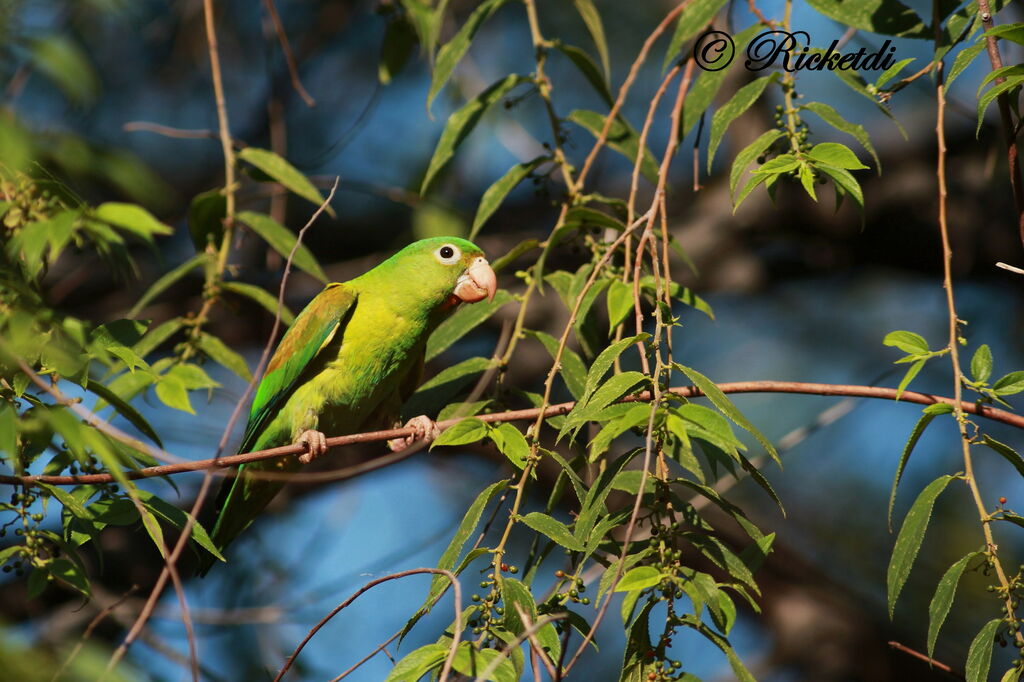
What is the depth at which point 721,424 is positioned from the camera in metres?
1.58

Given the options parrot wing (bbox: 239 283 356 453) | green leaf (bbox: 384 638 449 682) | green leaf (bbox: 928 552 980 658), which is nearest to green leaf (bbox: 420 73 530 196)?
parrot wing (bbox: 239 283 356 453)

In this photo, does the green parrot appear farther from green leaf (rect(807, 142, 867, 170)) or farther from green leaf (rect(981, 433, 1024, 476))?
green leaf (rect(981, 433, 1024, 476))

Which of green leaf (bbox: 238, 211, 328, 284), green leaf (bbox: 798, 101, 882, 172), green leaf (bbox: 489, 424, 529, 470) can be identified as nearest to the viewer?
green leaf (bbox: 489, 424, 529, 470)

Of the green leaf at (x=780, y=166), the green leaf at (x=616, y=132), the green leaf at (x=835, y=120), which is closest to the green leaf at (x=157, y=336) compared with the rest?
the green leaf at (x=616, y=132)

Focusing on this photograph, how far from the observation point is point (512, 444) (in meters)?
1.95

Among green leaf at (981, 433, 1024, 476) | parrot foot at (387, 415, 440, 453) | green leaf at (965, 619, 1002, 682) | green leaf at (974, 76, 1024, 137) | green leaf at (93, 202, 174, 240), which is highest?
green leaf at (974, 76, 1024, 137)

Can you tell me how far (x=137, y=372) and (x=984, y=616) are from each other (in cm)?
437

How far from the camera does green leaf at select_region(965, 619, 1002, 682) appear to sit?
169 cm

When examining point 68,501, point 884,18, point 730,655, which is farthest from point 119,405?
point 884,18

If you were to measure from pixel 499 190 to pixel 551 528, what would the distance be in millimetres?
1202

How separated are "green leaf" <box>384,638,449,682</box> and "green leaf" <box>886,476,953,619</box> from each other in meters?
0.83

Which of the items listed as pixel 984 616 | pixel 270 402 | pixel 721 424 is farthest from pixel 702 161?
pixel 721 424

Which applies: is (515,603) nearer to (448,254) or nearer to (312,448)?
(312,448)

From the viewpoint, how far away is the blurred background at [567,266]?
446cm
